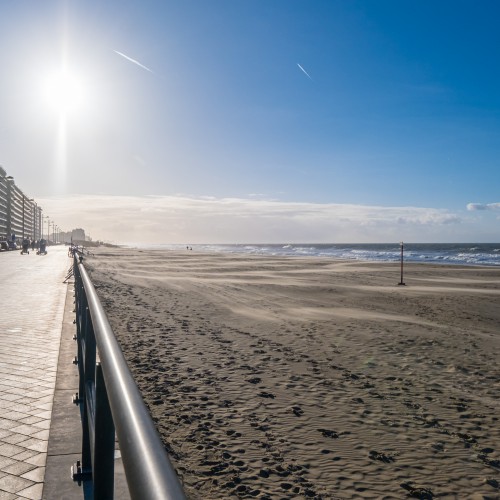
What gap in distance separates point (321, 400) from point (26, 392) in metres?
3.41

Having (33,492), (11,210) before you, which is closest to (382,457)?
(33,492)

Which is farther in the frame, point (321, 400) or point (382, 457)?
point (321, 400)

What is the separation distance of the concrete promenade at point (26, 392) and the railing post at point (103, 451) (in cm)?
192

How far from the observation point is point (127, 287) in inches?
748

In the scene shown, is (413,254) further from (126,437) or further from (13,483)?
(126,437)

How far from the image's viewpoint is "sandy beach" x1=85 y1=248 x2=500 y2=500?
13.0 ft

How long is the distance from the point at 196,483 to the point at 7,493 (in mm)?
1366

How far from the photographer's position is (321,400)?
5797 mm

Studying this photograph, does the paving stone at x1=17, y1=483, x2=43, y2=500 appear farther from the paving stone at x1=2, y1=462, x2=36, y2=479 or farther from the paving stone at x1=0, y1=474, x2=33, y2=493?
the paving stone at x1=2, y1=462, x2=36, y2=479

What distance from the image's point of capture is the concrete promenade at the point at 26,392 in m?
3.39

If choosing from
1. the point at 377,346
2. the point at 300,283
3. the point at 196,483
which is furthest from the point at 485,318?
the point at 196,483

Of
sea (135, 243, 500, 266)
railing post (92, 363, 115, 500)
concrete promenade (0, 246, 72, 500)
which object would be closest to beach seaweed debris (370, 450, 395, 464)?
concrete promenade (0, 246, 72, 500)

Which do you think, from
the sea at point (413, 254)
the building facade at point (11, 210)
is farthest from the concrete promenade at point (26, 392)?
the building facade at point (11, 210)

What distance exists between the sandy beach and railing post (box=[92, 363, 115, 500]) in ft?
7.21
